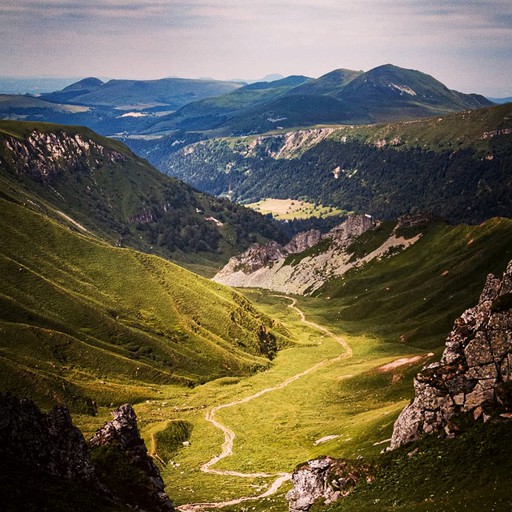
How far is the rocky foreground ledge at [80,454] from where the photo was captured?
6475 cm

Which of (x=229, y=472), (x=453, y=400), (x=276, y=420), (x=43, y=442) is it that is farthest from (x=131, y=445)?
(x=276, y=420)

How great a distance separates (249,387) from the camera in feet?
611

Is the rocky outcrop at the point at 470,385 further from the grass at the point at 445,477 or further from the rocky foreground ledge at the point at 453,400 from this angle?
the grass at the point at 445,477

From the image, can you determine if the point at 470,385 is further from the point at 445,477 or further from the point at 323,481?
the point at 323,481

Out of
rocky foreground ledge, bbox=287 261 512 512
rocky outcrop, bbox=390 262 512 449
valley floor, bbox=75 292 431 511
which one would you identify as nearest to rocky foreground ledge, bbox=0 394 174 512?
valley floor, bbox=75 292 431 511

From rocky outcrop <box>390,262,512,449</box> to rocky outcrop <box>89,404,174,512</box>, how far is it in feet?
96.1

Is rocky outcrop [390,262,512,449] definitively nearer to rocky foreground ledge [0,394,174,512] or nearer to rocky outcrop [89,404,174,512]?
rocky outcrop [89,404,174,512]

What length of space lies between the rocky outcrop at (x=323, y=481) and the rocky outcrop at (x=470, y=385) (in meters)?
6.51

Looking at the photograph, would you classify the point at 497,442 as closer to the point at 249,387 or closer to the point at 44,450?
the point at 44,450

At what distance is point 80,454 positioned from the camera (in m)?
70.2

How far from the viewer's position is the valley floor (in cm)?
9875

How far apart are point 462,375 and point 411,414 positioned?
8062 mm

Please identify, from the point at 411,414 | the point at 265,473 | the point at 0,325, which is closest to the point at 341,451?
the point at 265,473

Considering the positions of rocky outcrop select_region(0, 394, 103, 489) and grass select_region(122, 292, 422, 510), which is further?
grass select_region(122, 292, 422, 510)
